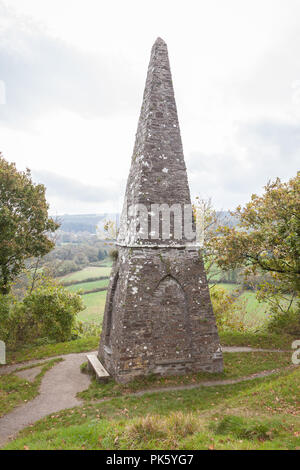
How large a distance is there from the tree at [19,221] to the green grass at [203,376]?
27.6 feet

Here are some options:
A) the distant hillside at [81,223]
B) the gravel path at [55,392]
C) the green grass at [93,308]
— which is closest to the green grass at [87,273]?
the green grass at [93,308]

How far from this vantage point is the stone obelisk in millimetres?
11375

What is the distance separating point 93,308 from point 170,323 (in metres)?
24.5

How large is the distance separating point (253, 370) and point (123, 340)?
6.12 metres

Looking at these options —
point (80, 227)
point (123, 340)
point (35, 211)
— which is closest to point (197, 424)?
point (123, 340)

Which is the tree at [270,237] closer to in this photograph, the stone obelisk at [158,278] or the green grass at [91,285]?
the stone obelisk at [158,278]

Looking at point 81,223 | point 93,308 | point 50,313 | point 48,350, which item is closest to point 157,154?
point 48,350

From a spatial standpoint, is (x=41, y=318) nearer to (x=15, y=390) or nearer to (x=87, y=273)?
(x=15, y=390)

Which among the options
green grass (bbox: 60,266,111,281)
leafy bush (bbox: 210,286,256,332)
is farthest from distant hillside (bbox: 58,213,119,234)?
leafy bush (bbox: 210,286,256,332)

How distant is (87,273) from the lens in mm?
47656

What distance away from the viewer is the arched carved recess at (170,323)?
11.7m

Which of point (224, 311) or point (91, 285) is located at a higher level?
point (224, 311)

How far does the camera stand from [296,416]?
7.52 m
